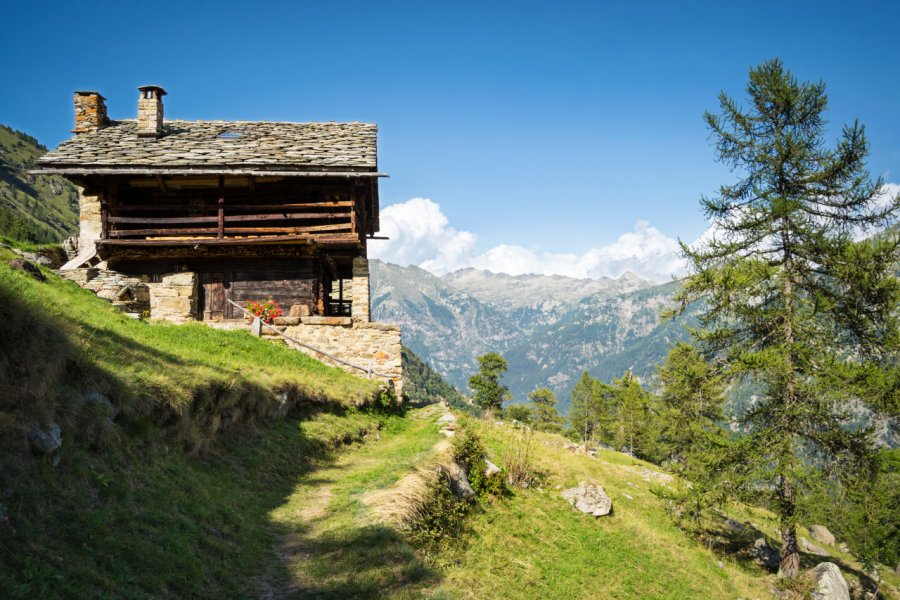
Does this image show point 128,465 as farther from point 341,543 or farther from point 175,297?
point 175,297

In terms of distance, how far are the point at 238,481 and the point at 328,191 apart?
15.6 meters

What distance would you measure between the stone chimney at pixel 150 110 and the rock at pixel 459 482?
19.3m

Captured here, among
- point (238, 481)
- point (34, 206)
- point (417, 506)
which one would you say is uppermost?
point (34, 206)

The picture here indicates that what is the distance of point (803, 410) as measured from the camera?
525 inches

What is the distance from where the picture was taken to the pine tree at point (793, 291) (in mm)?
13492

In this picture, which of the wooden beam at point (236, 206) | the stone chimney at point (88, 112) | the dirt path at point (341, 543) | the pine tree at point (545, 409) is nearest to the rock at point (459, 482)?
the dirt path at point (341, 543)

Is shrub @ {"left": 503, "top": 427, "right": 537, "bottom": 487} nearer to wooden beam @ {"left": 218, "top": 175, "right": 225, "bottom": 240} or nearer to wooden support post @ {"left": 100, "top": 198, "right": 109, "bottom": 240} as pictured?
wooden beam @ {"left": 218, "top": 175, "right": 225, "bottom": 240}

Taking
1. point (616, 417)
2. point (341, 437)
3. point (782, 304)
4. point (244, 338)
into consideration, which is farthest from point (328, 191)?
point (616, 417)

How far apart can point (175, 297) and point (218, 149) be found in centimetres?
617

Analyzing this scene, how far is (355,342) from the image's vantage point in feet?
66.4

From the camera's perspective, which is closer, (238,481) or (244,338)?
(238,481)

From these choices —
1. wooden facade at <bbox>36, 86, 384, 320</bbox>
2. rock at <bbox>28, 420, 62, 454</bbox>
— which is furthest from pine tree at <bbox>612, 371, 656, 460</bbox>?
rock at <bbox>28, 420, 62, 454</bbox>

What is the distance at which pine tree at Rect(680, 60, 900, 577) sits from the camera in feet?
44.3

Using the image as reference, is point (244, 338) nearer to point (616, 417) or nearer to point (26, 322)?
point (26, 322)
